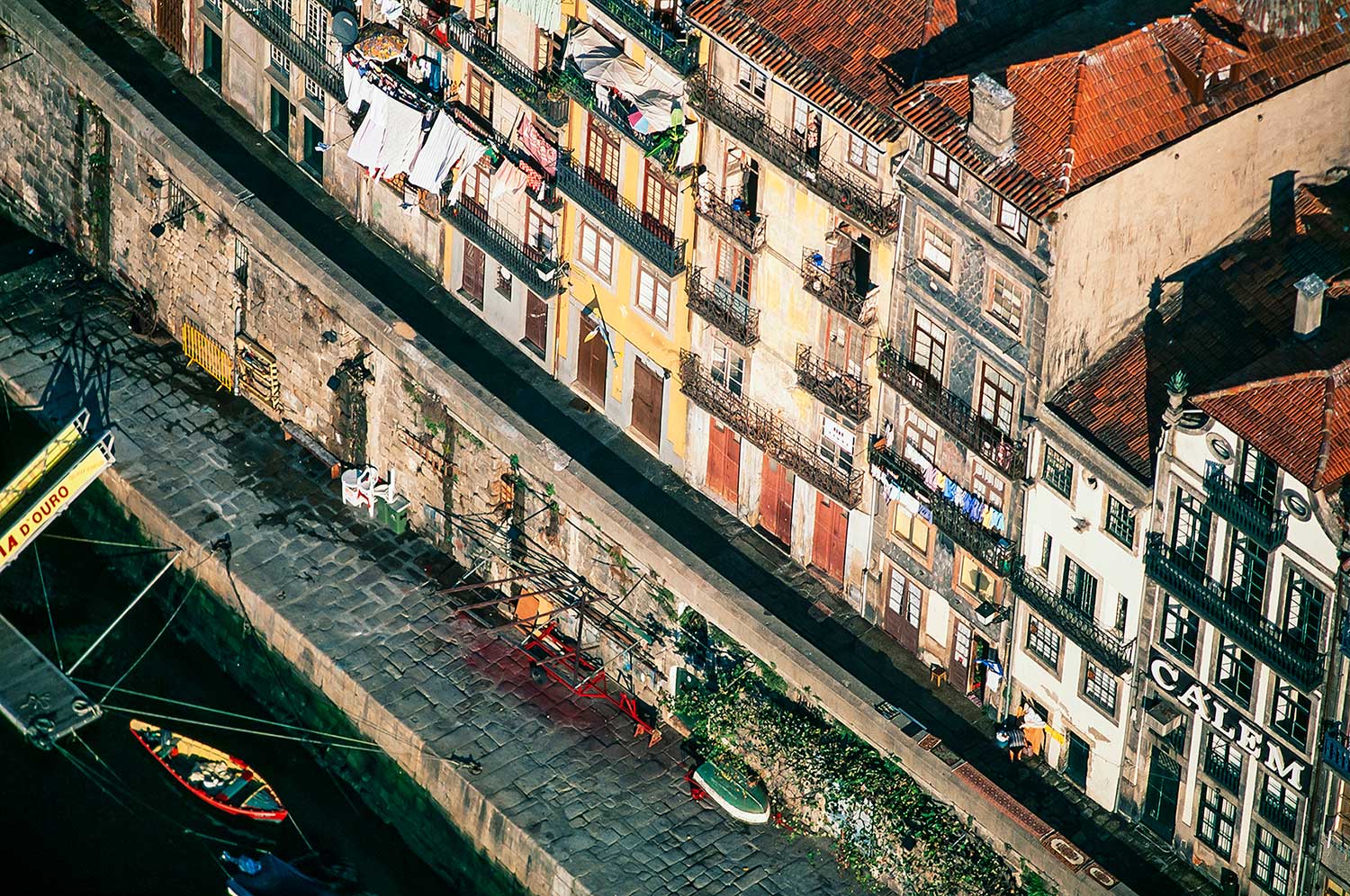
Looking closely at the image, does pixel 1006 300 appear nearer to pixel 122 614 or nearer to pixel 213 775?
pixel 213 775

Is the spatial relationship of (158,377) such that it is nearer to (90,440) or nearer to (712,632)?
(90,440)

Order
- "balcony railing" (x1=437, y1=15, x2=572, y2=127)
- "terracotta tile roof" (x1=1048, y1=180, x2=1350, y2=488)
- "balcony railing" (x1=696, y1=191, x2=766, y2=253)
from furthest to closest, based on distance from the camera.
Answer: "balcony railing" (x1=437, y1=15, x2=572, y2=127) < "balcony railing" (x1=696, y1=191, x2=766, y2=253) < "terracotta tile roof" (x1=1048, y1=180, x2=1350, y2=488)

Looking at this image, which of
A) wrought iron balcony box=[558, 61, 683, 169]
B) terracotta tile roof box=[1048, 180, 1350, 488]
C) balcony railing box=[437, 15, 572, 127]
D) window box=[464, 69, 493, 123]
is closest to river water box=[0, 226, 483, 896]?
window box=[464, 69, 493, 123]

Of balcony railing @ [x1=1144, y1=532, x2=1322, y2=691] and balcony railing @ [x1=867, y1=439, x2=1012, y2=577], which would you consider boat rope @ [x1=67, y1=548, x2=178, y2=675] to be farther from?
balcony railing @ [x1=1144, y1=532, x2=1322, y2=691]

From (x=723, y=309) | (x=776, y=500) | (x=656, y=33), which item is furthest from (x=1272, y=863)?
(x=656, y=33)

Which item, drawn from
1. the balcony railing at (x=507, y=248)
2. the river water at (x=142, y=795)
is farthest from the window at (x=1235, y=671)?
the balcony railing at (x=507, y=248)

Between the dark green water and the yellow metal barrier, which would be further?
the yellow metal barrier

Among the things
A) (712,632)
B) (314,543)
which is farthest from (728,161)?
(314,543)
